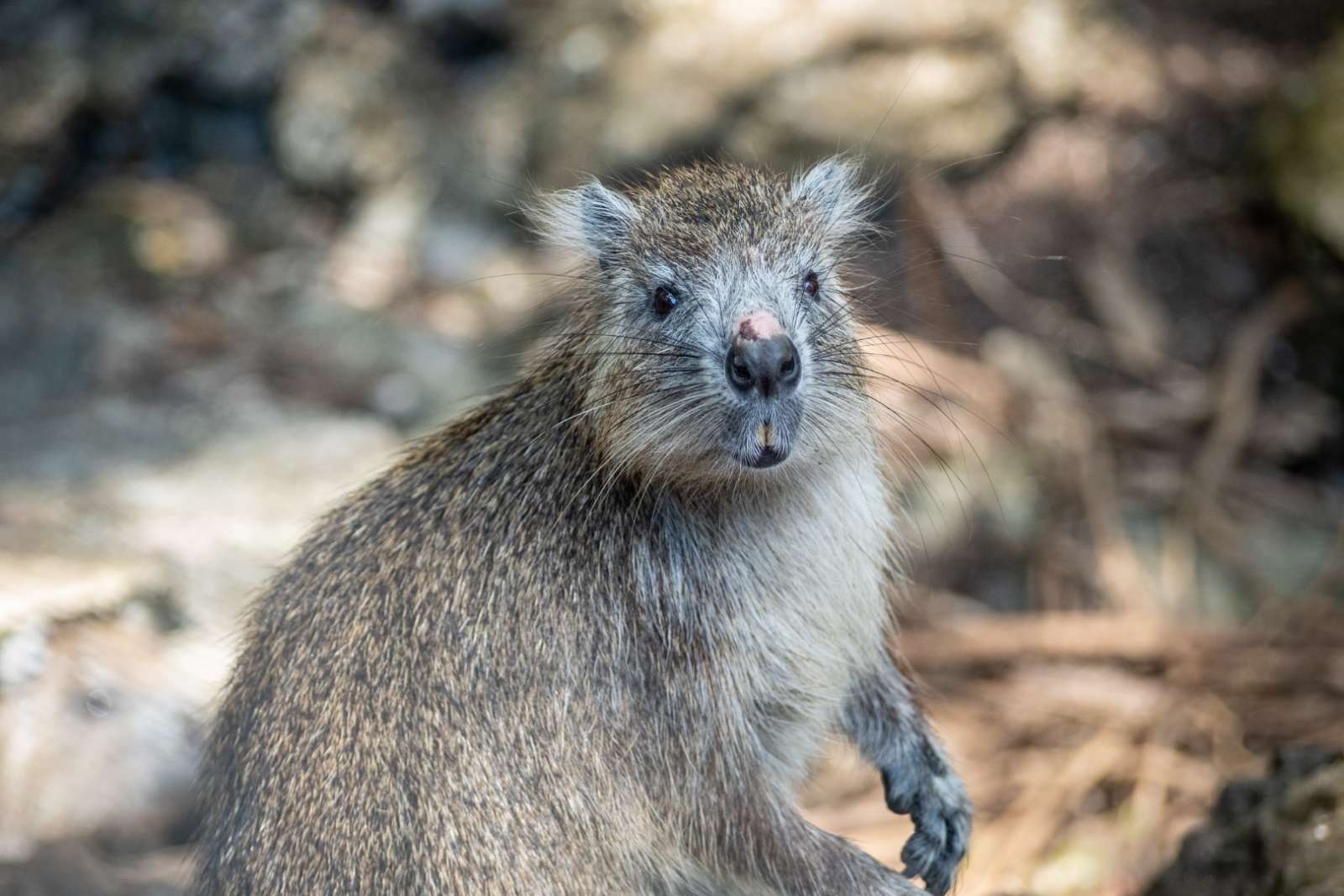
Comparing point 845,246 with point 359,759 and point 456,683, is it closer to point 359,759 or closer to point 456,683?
point 456,683

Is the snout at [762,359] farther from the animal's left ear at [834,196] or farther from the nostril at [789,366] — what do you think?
the animal's left ear at [834,196]

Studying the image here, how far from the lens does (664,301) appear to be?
357 cm

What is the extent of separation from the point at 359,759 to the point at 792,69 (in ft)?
21.2

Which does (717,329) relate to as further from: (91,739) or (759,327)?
(91,739)

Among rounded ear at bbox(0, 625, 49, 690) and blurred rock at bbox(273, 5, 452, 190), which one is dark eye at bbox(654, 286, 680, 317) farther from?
blurred rock at bbox(273, 5, 452, 190)

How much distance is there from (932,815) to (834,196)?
5.96 feet

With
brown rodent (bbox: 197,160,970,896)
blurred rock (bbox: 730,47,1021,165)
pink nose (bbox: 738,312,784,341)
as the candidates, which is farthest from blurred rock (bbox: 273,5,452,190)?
pink nose (bbox: 738,312,784,341)

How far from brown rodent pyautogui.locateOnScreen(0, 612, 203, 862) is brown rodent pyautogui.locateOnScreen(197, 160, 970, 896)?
1684mm

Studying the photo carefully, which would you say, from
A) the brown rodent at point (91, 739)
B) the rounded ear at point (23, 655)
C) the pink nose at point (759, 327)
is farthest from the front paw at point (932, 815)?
the rounded ear at point (23, 655)

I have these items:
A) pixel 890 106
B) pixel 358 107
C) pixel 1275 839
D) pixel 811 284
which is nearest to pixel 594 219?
pixel 811 284

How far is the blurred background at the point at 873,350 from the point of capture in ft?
19.8

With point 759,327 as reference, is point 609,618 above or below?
below

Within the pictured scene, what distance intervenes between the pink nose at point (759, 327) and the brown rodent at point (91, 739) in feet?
10.1

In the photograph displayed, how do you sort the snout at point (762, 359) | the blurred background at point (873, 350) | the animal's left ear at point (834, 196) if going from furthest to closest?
the blurred background at point (873, 350) → the animal's left ear at point (834, 196) → the snout at point (762, 359)
